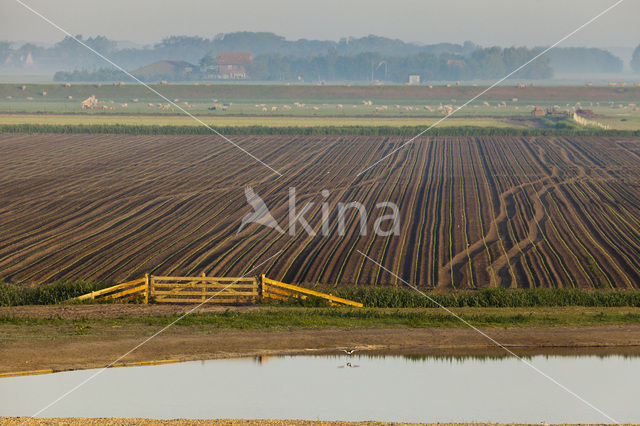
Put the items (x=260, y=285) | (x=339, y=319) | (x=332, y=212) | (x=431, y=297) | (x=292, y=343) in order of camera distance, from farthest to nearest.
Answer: (x=332, y=212), (x=431, y=297), (x=260, y=285), (x=339, y=319), (x=292, y=343)

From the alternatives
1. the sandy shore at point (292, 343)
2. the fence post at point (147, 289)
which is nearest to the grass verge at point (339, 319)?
the sandy shore at point (292, 343)

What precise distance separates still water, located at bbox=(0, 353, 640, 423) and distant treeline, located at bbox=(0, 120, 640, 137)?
78210mm

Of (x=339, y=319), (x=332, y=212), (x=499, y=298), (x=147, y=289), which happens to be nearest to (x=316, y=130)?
(x=332, y=212)

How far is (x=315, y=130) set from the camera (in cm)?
10244

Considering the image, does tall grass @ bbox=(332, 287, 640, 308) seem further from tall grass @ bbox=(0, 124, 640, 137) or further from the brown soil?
tall grass @ bbox=(0, 124, 640, 137)

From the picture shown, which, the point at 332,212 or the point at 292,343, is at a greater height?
the point at 292,343

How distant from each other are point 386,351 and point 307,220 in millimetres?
26254

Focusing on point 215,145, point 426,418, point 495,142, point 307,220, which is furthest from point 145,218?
point 495,142

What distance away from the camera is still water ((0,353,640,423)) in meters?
19.6

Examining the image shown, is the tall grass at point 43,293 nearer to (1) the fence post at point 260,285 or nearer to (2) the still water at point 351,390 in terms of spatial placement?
(1) the fence post at point 260,285

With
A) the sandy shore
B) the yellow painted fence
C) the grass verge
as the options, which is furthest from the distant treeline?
the sandy shore

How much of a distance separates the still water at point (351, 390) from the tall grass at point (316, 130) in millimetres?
78211

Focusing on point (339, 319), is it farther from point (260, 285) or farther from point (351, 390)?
point (351, 390)

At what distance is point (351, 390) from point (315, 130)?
82397mm
